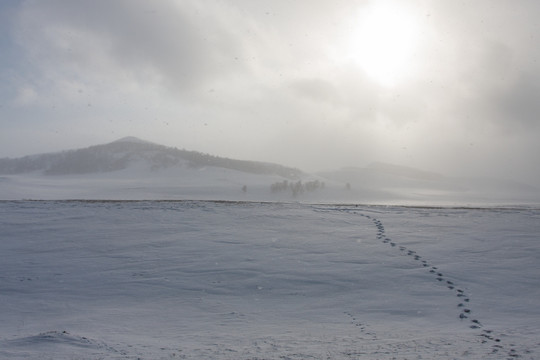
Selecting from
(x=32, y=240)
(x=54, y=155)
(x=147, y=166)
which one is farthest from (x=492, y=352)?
(x=54, y=155)

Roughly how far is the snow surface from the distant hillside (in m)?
102

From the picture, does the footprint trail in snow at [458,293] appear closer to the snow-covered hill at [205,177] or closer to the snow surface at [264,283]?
the snow surface at [264,283]

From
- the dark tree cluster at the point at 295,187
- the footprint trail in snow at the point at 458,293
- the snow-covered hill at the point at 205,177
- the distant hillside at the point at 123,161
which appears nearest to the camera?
the footprint trail in snow at the point at 458,293

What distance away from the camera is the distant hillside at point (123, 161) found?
12581 cm

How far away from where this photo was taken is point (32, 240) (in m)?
18.2

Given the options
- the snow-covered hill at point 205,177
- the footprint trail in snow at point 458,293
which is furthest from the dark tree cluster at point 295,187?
the footprint trail in snow at point 458,293

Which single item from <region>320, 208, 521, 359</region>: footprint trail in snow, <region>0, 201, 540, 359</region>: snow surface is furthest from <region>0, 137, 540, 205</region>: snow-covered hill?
<region>320, 208, 521, 359</region>: footprint trail in snow

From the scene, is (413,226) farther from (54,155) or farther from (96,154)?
(54,155)

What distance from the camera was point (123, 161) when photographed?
130250 millimetres

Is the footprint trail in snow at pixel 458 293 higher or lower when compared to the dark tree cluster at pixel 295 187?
lower

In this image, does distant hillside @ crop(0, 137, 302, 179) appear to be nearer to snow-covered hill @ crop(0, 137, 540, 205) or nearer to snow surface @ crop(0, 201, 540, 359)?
snow-covered hill @ crop(0, 137, 540, 205)

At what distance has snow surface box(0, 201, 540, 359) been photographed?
8.80 meters

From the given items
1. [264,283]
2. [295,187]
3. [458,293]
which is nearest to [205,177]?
[295,187]

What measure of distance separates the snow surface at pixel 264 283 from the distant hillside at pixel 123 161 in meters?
102
